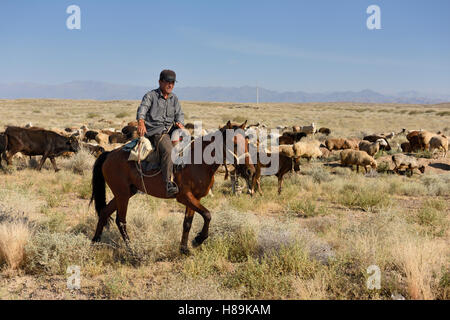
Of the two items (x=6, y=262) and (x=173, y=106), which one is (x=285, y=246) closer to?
(x=173, y=106)

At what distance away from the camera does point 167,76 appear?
5.54 meters

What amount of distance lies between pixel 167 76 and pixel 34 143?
982 cm

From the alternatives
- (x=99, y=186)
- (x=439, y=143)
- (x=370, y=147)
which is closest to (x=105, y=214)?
(x=99, y=186)

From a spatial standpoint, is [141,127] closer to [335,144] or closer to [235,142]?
[235,142]

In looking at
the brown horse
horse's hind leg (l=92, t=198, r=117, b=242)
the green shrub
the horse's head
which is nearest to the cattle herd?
the horse's head

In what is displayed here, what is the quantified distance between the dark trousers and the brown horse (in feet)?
0.64

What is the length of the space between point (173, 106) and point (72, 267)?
303cm

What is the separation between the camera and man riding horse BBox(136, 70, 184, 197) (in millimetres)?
5453

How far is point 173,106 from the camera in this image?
5898mm

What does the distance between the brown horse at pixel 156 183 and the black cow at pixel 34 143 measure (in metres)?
8.06

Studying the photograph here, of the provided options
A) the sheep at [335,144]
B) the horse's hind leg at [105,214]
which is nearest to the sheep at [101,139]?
the sheep at [335,144]
